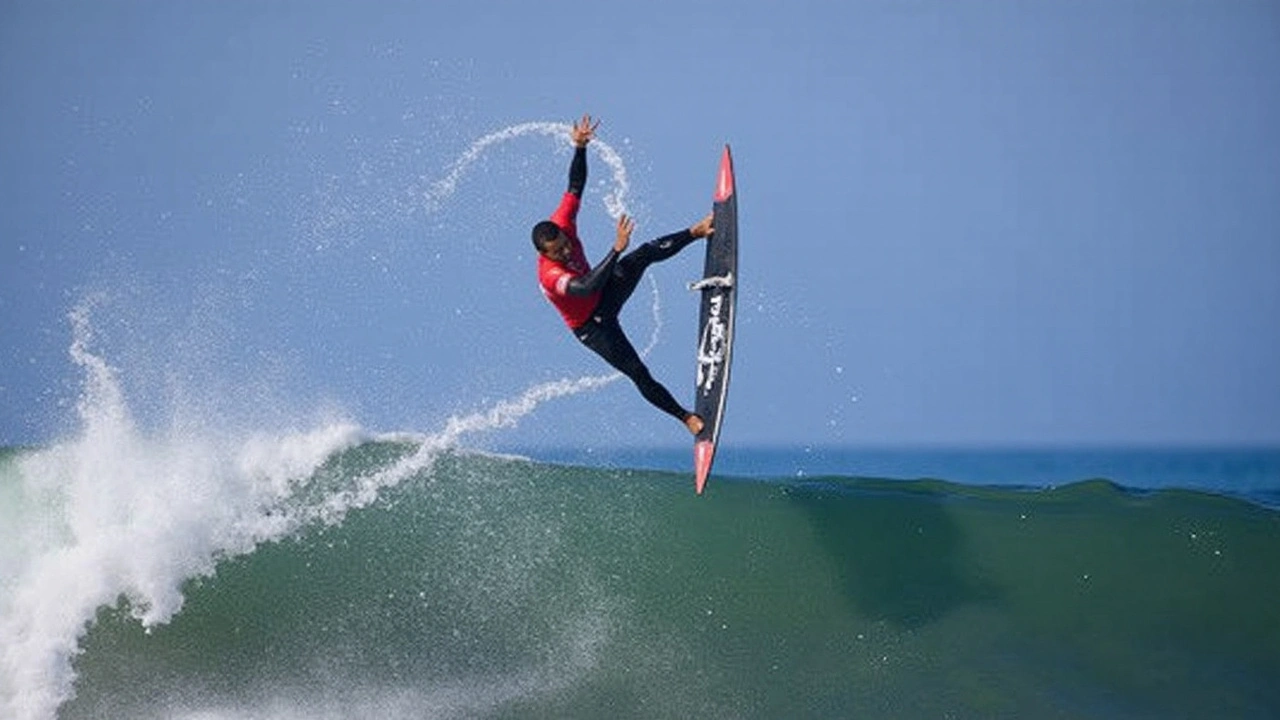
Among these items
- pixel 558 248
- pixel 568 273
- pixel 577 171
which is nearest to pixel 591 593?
pixel 568 273

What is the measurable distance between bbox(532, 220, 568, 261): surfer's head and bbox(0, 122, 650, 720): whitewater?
0.31 metres

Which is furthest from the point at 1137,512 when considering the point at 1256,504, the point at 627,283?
the point at 627,283

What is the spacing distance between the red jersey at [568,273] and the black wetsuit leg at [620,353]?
66mm

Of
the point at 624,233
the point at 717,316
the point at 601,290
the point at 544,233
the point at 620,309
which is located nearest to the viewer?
the point at 624,233

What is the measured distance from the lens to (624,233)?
5.86 metres

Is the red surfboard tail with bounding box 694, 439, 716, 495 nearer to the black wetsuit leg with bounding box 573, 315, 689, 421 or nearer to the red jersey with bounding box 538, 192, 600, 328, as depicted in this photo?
the black wetsuit leg with bounding box 573, 315, 689, 421

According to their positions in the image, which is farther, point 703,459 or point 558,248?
point 703,459

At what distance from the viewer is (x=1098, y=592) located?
7695 mm

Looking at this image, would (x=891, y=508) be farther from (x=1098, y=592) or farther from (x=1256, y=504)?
(x=1256, y=504)

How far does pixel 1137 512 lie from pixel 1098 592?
128cm

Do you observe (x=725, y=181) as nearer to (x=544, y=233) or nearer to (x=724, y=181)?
(x=724, y=181)

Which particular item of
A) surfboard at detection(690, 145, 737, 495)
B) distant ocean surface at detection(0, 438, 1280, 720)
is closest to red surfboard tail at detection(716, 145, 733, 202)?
surfboard at detection(690, 145, 737, 495)

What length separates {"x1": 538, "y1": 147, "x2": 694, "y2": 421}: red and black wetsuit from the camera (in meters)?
6.21

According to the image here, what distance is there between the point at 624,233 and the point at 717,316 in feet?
3.63
